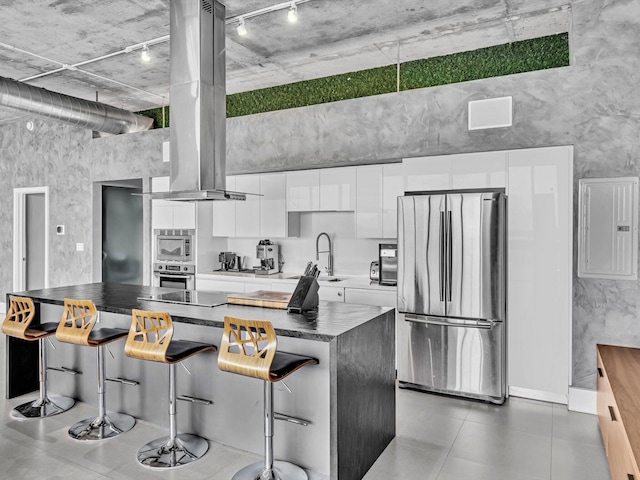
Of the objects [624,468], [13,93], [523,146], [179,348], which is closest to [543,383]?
[624,468]

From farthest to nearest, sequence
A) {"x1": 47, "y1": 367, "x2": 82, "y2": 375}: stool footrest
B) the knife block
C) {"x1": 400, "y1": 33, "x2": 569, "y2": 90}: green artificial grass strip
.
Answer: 1. {"x1": 400, "y1": 33, "x2": 569, "y2": 90}: green artificial grass strip
2. {"x1": 47, "y1": 367, "x2": 82, "y2": 375}: stool footrest
3. the knife block

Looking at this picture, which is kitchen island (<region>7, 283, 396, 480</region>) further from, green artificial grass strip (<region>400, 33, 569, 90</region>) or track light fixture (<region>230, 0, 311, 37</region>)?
green artificial grass strip (<region>400, 33, 569, 90</region>)

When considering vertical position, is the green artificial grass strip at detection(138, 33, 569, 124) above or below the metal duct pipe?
above

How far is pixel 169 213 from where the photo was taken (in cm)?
640

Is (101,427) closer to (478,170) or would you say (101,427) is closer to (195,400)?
(195,400)

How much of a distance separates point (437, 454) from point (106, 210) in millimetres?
6646

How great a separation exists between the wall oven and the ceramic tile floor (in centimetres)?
244

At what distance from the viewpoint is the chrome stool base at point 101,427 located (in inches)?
133

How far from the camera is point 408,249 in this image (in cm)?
431

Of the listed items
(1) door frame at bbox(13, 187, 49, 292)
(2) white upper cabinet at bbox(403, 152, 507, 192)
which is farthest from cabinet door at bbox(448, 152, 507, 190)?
(1) door frame at bbox(13, 187, 49, 292)

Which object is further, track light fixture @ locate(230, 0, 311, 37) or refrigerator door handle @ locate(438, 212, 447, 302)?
refrigerator door handle @ locate(438, 212, 447, 302)

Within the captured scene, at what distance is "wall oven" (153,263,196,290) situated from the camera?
20.4 ft

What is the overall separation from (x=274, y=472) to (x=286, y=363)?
0.70 meters

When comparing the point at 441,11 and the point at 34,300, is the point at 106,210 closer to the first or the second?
the point at 34,300
